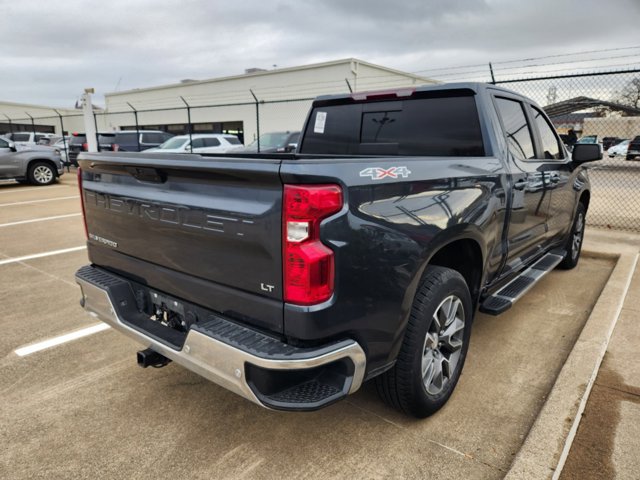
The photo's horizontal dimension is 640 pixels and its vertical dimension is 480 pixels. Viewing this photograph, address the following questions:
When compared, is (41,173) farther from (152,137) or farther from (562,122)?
(562,122)

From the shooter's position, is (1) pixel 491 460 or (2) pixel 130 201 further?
(2) pixel 130 201

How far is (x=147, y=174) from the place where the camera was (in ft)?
8.01

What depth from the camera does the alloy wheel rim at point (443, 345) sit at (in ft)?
8.62

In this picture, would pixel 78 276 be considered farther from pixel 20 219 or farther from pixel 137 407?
pixel 20 219

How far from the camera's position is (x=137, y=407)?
2863 millimetres

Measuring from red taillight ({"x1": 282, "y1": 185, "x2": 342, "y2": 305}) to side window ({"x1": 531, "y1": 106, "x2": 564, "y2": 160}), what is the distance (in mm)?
3110

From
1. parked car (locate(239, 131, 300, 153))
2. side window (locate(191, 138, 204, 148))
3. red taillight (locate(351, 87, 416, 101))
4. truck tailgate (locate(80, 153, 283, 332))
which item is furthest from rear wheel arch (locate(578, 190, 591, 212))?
→ side window (locate(191, 138, 204, 148))

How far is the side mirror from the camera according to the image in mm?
4301

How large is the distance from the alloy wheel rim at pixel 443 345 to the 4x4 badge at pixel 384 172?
2.59 feet

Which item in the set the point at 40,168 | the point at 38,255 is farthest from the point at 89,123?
the point at 38,255

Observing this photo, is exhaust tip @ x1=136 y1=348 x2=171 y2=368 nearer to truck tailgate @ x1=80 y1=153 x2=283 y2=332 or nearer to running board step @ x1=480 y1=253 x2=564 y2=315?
truck tailgate @ x1=80 y1=153 x2=283 y2=332

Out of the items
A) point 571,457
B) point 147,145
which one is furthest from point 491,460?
point 147,145

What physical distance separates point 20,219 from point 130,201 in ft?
25.4

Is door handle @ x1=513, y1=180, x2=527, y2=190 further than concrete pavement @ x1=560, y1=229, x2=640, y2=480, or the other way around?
door handle @ x1=513, y1=180, x2=527, y2=190
